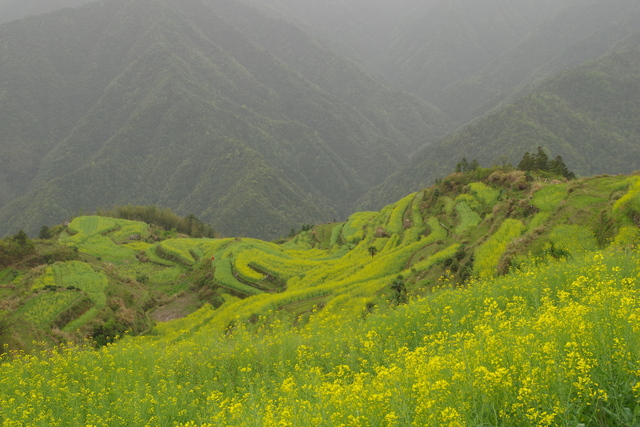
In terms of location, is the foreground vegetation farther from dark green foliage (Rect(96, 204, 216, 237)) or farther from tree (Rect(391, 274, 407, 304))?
dark green foliage (Rect(96, 204, 216, 237))

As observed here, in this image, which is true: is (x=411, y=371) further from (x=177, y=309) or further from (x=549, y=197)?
(x=177, y=309)

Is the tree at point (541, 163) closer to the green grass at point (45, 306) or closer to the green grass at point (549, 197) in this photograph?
the green grass at point (549, 197)

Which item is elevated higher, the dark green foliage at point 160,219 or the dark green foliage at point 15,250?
the dark green foliage at point 15,250

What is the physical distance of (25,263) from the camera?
39.4 meters

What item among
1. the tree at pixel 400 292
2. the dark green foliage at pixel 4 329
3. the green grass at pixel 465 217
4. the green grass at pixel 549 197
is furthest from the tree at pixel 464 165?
the dark green foliage at pixel 4 329

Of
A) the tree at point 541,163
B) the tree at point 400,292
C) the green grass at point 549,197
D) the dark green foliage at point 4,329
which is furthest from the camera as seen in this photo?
the tree at point 541,163

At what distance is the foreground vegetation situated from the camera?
18.7ft

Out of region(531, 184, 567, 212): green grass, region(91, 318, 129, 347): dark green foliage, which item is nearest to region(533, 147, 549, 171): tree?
region(531, 184, 567, 212): green grass

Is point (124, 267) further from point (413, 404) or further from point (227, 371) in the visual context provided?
point (413, 404)

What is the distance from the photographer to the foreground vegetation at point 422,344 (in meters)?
5.71

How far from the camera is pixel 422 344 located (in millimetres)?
11352

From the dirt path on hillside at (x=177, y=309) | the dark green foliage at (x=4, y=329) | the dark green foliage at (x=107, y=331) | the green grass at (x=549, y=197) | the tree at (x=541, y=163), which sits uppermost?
the green grass at (x=549, y=197)

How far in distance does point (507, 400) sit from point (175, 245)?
76.2 meters

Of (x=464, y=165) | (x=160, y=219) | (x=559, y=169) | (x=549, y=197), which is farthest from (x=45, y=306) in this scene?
(x=160, y=219)
